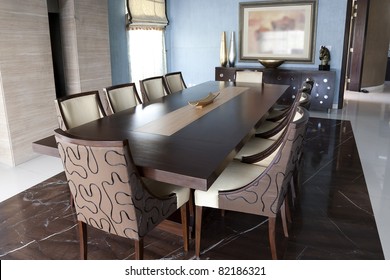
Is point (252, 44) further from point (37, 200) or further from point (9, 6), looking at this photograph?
point (37, 200)

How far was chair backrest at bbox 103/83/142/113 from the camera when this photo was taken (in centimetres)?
328

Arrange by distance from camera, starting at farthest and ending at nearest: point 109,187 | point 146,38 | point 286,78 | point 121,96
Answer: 1. point 146,38
2. point 286,78
3. point 121,96
4. point 109,187

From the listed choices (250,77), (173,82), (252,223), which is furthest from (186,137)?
(250,77)

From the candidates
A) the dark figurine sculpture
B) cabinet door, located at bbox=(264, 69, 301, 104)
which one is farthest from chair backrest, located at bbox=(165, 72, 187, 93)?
the dark figurine sculpture

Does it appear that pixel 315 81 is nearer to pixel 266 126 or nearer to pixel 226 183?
pixel 266 126

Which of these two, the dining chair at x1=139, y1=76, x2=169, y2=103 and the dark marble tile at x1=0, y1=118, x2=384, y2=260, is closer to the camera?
the dark marble tile at x1=0, y1=118, x2=384, y2=260

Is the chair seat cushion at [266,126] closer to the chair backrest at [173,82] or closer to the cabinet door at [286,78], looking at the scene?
the chair backrest at [173,82]

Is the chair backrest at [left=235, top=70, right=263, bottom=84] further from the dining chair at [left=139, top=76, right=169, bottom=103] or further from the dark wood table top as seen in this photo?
the dark wood table top

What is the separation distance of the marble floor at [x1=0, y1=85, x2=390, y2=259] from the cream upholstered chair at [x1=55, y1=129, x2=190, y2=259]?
19.0 inches

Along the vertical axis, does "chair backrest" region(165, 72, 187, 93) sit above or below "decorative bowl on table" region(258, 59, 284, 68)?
below

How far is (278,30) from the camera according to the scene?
6516mm

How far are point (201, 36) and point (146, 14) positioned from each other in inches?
54.0

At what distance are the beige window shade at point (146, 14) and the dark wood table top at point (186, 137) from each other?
306 cm
